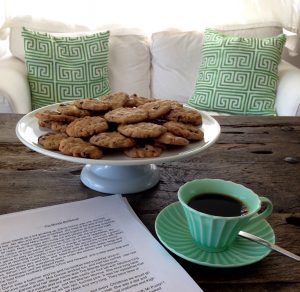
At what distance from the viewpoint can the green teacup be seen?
1.88ft

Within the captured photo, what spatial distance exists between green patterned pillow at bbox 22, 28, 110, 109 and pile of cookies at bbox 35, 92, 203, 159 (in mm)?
1125

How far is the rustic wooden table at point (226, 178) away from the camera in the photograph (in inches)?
22.8

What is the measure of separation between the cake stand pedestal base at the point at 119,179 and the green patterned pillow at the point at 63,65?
3.93 feet

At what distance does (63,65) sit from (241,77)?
883mm

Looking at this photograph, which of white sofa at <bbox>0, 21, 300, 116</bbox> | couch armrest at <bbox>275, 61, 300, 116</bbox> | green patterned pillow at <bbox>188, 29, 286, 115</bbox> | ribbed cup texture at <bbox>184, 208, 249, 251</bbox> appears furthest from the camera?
white sofa at <bbox>0, 21, 300, 116</bbox>

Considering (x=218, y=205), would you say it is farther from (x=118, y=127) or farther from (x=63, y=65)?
(x=63, y=65)

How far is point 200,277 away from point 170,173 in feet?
1.12

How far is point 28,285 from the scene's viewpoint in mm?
536

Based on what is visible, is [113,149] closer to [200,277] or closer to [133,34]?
[200,277]

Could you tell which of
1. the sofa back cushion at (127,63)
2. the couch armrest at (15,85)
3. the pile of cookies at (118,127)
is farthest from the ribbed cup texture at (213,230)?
the sofa back cushion at (127,63)

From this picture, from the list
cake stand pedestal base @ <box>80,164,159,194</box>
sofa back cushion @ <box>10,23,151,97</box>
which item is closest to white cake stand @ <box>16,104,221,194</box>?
cake stand pedestal base @ <box>80,164,159,194</box>

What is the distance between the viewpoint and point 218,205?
0.63 metres

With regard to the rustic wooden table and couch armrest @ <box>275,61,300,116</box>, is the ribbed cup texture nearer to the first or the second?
the rustic wooden table

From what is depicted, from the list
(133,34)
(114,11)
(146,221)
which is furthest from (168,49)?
(146,221)
